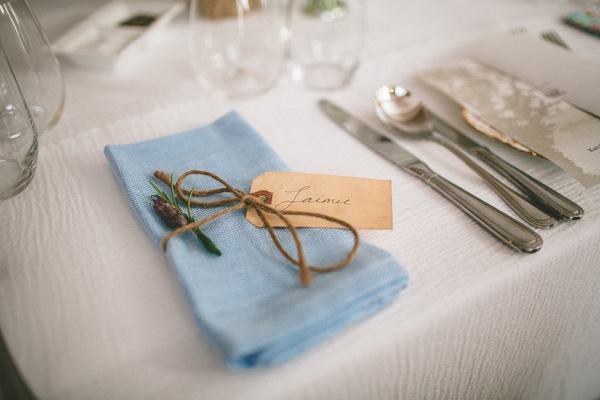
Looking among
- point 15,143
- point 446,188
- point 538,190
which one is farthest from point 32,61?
point 538,190

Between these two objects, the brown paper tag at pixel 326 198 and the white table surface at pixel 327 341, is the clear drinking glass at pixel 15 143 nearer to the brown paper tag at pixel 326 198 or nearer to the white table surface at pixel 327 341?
the white table surface at pixel 327 341

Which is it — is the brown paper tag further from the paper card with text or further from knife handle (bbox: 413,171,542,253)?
the paper card with text

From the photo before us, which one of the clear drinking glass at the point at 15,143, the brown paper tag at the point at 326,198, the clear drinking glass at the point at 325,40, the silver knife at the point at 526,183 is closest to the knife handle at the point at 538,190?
the silver knife at the point at 526,183

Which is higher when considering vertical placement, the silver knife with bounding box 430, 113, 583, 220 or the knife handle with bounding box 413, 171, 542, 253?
the silver knife with bounding box 430, 113, 583, 220

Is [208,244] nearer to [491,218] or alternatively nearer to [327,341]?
[327,341]

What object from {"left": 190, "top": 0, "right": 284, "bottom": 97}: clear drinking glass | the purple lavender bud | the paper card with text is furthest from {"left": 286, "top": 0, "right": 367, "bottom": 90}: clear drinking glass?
the purple lavender bud

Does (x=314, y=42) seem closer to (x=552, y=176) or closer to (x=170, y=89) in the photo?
(x=170, y=89)
